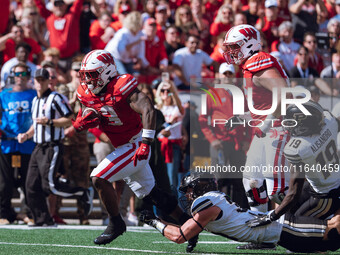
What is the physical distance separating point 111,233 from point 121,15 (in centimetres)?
605

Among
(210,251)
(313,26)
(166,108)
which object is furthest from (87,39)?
(210,251)

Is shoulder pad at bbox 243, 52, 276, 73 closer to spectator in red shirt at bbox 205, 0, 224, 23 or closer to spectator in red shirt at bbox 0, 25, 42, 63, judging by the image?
spectator in red shirt at bbox 0, 25, 42, 63

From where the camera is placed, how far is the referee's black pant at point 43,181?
8883 millimetres

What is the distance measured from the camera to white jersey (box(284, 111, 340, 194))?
230 inches

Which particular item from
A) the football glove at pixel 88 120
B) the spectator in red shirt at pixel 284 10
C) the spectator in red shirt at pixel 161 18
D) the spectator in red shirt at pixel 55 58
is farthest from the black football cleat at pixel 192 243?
the spectator in red shirt at pixel 284 10

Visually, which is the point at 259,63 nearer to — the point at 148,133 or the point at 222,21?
the point at 148,133

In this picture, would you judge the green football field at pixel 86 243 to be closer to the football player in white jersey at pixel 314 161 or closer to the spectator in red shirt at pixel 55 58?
the football player in white jersey at pixel 314 161

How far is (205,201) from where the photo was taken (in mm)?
5973

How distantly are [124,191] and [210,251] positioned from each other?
3251 millimetres

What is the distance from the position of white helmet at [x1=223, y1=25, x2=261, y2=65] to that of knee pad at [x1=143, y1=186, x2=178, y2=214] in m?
1.45

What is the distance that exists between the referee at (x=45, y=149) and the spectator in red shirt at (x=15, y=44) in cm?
237

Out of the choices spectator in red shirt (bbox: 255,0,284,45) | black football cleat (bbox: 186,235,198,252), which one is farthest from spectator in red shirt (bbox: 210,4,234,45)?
black football cleat (bbox: 186,235,198,252)

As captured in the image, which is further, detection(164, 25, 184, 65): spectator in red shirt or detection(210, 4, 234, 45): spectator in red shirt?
detection(210, 4, 234, 45): spectator in red shirt

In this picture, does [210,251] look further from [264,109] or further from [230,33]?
[230,33]
